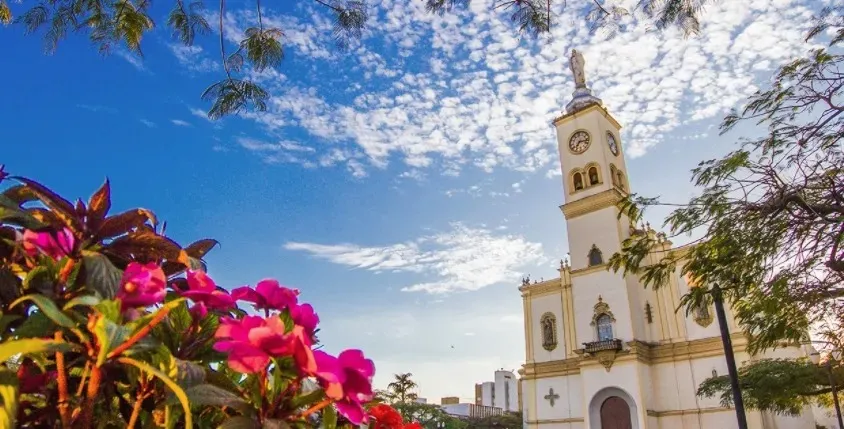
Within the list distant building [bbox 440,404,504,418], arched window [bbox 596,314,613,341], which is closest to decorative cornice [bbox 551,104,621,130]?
arched window [bbox 596,314,613,341]

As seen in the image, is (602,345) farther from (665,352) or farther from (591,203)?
(591,203)

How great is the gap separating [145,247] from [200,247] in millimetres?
109

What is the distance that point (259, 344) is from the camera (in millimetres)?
517

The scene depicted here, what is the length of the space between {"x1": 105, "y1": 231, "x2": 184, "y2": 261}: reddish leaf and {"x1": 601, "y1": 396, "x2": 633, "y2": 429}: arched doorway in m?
16.2

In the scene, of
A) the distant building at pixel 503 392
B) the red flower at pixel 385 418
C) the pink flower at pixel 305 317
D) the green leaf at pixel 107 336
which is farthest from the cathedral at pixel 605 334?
the distant building at pixel 503 392

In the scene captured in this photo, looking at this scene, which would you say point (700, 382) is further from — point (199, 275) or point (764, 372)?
point (199, 275)

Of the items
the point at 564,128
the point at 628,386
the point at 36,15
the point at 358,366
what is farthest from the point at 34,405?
the point at 564,128

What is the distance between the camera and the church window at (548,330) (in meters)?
17.8

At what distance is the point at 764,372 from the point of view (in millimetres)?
11094

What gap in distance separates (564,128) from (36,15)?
18.1m

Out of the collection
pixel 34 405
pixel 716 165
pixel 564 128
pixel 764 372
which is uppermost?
pixel 564 128

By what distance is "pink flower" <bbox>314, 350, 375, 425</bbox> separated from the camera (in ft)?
1.73

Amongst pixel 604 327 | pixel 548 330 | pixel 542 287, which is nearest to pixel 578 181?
pixel 542 287

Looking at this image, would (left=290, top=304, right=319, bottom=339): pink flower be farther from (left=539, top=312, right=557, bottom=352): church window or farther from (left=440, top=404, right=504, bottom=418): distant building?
(left=440, top=404, right=504, bottom=418): distant building
